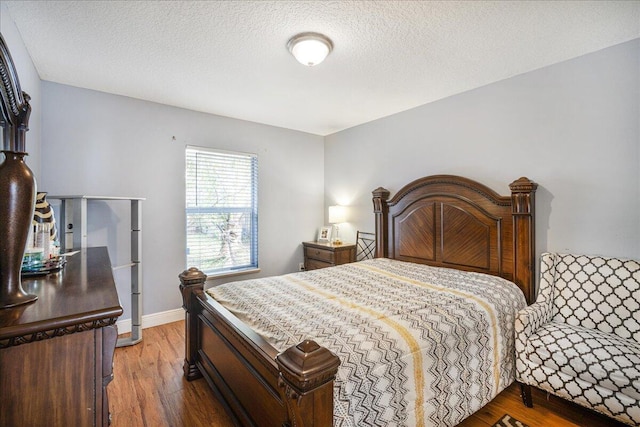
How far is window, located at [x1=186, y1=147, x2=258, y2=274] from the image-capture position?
3.55 m

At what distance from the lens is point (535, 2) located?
169 cm

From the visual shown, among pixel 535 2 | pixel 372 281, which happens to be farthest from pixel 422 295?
pixel 535 2

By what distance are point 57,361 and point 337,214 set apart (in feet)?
11.9

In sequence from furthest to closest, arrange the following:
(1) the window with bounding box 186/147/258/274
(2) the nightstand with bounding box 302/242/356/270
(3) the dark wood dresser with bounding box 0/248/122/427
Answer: (2) the nightstand with bounding box 302/242/356/270 → (1) the window with bounding box 186/147/258/274 → (3) the dark wood dresser with bounding box 0/248/122/427

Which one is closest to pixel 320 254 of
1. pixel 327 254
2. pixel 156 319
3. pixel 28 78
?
pixel 327 254

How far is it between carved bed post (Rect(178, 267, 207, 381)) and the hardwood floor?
0.09 m

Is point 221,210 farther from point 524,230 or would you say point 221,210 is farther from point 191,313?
point 524,230

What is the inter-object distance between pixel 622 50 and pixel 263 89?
2.80 metres

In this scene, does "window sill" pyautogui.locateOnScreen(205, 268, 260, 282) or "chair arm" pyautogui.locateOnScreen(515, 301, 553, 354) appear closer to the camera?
"chair arm" pyautogui.locateOnScreen(515, 301, 553, 354)

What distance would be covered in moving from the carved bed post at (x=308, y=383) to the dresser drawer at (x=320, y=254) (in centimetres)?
280

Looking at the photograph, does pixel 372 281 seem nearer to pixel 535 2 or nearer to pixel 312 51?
pixel 312 51

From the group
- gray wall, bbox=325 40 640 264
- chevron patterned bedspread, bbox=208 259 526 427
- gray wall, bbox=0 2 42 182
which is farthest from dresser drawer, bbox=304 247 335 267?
gray wall, bbox=0 2 42 182

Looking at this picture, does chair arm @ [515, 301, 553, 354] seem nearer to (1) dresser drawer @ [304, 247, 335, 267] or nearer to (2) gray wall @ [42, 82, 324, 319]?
(1) dresser drawer @ [304, 247, 335, 267]

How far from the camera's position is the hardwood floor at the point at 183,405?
179 centimetres
